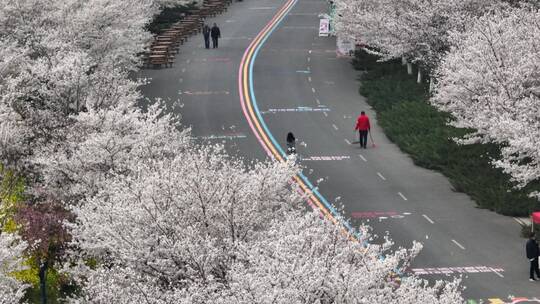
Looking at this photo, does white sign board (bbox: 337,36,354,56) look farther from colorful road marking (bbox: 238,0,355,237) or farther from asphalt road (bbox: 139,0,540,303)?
colorful road marking (bbox: 238,0,355,237)

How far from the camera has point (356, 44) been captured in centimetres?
7962

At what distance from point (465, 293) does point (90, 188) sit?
11898 mm

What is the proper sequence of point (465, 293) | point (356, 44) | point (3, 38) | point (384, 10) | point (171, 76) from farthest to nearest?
point (356, 44), point (171, 76), point (384, 10), point (3, 38), point (465, 293)

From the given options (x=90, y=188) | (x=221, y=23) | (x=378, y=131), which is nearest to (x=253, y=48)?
(x=221, y=23)

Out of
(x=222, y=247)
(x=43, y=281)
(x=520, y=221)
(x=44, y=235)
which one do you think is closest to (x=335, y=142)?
(x=520, y=221)

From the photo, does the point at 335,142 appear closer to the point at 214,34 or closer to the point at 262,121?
the point at 262,121

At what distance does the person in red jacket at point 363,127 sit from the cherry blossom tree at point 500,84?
11.5 feet

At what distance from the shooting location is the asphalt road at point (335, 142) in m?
36.9

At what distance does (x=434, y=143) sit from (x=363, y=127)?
3384mm

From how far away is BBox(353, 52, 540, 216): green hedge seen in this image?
42719 millimetres

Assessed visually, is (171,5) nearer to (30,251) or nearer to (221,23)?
(221,23)

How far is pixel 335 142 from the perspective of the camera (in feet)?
179

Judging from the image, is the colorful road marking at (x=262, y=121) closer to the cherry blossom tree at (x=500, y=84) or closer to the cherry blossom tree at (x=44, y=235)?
the cherry blossom tree at (x=500, y=84)

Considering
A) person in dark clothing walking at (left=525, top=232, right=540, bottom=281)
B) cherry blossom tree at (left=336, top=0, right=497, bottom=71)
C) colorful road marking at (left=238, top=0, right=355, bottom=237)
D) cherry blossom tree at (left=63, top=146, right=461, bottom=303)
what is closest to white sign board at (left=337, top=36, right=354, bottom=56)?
colorful road marking at (left=238, top=0, right=355, bottom=237)
